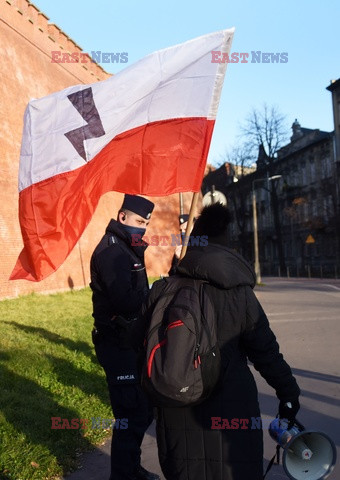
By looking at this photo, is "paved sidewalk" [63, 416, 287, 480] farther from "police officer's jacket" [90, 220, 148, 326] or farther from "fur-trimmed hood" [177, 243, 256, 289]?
"fur-trimmed hood" [177, 243, 256, 289]

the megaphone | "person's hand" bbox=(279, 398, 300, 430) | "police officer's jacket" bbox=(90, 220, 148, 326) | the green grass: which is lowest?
the green grass

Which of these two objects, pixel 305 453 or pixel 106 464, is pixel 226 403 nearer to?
pixel 305 453

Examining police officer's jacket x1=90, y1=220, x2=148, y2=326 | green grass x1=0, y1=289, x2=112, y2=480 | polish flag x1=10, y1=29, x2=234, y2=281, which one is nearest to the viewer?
police officer's jacket x1=90, y1=220, x2=148, y2=326

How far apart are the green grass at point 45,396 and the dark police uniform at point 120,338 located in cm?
77

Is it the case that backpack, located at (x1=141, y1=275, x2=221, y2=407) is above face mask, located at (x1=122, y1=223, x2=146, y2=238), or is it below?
below

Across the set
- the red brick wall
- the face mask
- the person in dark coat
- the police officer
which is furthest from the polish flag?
the red brick wall

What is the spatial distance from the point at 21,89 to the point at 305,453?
18.9 meters

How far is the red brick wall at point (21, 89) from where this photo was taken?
17562 mm

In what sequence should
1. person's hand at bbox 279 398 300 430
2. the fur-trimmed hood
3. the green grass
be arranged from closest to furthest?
the fur-trimmed hood, person's hand at bbox 279 398 300 430, the green grass

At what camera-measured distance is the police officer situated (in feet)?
11.4

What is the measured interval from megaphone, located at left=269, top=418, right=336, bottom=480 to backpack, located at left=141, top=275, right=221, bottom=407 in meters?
0.59

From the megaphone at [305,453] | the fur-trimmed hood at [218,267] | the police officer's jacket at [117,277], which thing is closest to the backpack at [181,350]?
the fur-trimmed hood at [218,267]

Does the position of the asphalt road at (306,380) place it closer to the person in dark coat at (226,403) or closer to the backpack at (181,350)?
the person in dark coat at (226,403)

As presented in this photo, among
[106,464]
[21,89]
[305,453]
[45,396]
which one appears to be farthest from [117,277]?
[21,89]
